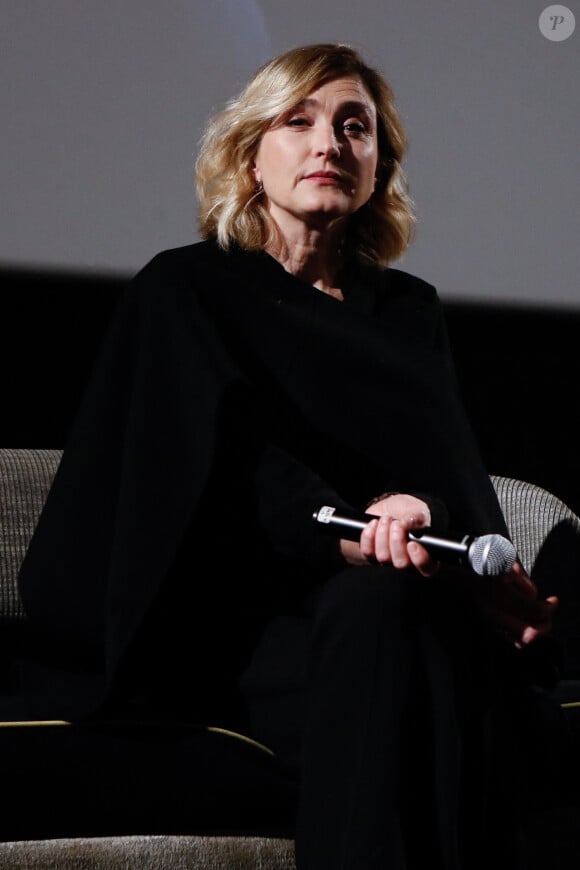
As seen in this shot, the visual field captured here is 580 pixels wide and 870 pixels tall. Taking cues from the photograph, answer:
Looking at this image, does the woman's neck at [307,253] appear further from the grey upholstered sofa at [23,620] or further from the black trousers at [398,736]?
the black trousers at [398,736]

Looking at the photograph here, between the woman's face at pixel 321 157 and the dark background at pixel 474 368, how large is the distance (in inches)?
24.1

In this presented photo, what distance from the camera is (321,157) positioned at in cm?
152

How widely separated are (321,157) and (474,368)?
35.4 inches

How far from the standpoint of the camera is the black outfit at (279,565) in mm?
1112

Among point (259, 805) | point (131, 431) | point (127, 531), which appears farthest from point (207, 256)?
point (259, 805)

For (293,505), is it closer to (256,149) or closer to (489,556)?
(489,556)

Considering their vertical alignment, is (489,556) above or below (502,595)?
above

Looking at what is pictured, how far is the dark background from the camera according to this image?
A: 2.06 m

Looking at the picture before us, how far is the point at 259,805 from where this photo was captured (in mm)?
1281

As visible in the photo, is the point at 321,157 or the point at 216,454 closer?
the point at 216,454

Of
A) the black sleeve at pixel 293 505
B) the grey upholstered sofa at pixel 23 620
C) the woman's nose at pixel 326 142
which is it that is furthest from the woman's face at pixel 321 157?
the grey upholstered sofa at pixel 23 620

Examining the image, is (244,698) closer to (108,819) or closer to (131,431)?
(108,819)

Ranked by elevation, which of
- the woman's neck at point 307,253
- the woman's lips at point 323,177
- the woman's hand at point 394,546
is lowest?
the woman's hand at point 394,546

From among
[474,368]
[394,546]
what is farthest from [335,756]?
[474,368]
